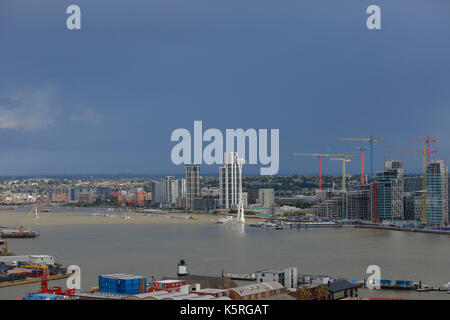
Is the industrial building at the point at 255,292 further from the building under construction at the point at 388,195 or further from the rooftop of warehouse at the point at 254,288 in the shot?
the building under construction at the point at 388,195

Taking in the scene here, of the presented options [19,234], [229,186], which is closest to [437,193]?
[19,234]

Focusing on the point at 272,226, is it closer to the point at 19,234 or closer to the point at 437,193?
the point at 437,193

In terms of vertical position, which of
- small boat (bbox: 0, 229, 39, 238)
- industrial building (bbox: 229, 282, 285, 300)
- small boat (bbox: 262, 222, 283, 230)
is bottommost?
small boat (bbox: 262, 222, 283, 230)

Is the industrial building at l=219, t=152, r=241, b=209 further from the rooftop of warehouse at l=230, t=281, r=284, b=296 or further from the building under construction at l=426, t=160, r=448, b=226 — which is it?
the rooftop of warehouse at l=230, t=281, r=284, b=296

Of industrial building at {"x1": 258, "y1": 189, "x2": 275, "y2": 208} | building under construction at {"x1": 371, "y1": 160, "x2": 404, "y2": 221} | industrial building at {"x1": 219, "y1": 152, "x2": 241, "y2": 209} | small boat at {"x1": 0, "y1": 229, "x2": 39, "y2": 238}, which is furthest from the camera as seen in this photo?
industrial building at {"x1": 258, "y1": 189, "x2": 275, "y2": 208}

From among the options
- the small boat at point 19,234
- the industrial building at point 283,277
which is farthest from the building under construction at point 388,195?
the industrial building at point 283,277

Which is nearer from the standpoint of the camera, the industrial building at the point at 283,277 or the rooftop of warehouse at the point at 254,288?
the rooftop of warehouse at the point at 254,288

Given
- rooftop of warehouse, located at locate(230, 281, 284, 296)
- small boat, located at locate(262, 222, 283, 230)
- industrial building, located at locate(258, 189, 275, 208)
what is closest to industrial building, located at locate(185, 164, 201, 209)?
industrial building, located at locate(258, 189, 275, 208)

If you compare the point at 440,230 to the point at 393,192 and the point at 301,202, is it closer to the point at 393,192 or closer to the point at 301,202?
the point at 393,192

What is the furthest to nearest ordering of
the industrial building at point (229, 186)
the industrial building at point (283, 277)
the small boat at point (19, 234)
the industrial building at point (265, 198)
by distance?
the industrial building at point (265, 198)
the industrial building at point (229, 186)
the small boat at point (19, 234)
the industrial building at point (283, 277)

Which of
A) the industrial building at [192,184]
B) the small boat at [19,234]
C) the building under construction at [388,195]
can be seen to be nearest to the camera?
the small boat at [19,234]

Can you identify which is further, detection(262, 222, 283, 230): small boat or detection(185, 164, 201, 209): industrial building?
detection(185, 164, 201, 209): industrial building

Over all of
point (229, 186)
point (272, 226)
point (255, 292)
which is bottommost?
point (272, 226)
